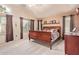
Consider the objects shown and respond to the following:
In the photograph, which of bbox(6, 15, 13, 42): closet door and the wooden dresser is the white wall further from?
the wooden dresser

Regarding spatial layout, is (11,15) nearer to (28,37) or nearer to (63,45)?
(28,37)

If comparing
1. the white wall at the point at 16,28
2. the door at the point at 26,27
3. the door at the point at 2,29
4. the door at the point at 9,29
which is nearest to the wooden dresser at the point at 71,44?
the door at the point at 26,27

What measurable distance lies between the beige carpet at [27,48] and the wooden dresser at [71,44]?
146 mm

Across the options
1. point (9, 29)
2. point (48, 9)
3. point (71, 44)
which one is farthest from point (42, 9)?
point (9, 29)

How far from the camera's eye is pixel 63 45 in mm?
3379

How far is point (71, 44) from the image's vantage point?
10.7 ft

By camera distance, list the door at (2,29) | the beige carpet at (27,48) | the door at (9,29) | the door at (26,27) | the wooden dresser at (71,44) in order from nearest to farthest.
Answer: the wooden dresser at (71,44)
the beige carpet at (27,48)
the door at (26,27)
the door at (2,29)
the door at (9,29)

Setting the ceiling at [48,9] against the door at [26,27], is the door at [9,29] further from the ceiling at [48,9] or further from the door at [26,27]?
the ceiling at [48,9]

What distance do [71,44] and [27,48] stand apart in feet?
3.92

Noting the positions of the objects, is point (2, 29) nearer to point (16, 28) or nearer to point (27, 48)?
point (16, 28)

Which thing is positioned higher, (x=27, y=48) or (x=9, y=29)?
(x=9, y=29)

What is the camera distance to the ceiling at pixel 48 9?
3.21 metres

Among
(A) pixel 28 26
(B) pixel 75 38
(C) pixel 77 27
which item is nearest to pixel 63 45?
(B) pixel 75 38
